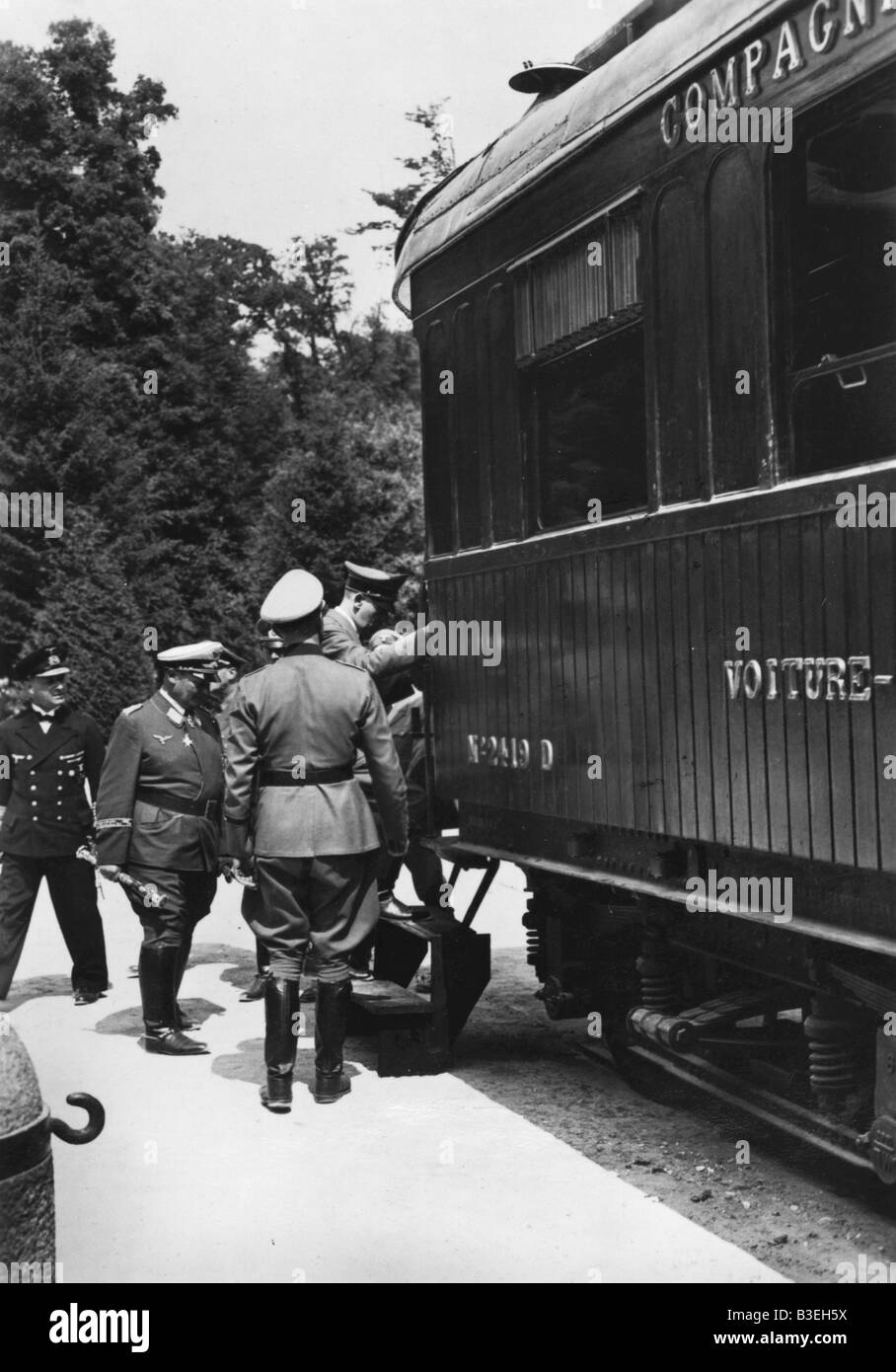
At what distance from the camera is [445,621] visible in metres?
7.31

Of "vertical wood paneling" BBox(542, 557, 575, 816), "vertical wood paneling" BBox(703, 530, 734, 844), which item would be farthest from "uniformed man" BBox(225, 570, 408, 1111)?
"vertical wood paneling" BBox(703, 530, 734, 844)

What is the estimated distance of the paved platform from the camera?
14.4ft

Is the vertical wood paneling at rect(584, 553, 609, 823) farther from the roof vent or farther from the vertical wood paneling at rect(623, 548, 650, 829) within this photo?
the roof vent

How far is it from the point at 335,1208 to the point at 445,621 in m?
3.05

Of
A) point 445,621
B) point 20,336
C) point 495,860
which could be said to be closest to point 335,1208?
point 495,860

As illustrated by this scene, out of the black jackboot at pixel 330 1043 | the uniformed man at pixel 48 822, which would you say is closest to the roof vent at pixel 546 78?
the black jackboot at pixel 330 1043

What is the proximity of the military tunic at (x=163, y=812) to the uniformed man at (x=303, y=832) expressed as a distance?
1236 millimetres

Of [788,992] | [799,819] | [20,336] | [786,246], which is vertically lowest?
[788,992]

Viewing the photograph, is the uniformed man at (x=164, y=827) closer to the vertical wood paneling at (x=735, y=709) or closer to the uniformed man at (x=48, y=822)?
the uniformed man at (x=48, y=822)

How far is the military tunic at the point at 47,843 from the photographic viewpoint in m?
8.77

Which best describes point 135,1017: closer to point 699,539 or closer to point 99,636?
point 699,539

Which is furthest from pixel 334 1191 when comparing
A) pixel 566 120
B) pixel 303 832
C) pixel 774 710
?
pixel 566 120

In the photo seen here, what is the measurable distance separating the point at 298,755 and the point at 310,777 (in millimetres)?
97
